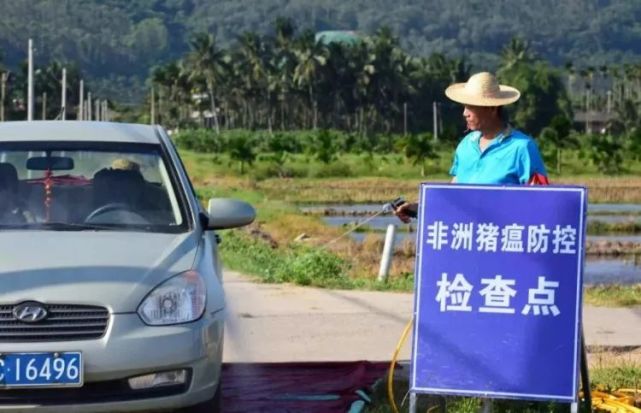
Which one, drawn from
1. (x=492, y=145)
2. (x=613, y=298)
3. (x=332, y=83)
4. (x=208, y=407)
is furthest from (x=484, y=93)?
(x=332, y=83)

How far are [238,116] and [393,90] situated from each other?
874 inches

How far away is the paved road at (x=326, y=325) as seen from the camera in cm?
1010

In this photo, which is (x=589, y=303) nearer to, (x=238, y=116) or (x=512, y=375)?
(x=512, y=375)

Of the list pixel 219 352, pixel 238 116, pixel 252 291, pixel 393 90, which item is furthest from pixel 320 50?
pixel 219 352

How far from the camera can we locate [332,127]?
5025 inches

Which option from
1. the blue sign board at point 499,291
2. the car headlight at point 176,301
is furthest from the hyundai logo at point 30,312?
the blue sign board at point 499,291

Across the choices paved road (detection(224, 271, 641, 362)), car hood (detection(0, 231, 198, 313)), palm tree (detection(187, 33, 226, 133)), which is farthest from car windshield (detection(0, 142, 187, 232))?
palm tree (detection(187, 33, 226, 133))

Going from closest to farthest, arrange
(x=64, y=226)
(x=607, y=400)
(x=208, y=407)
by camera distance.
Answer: (x=208, y=407) < (x=64, y=226) < (x=607, y=400)

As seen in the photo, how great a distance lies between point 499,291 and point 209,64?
120 meters

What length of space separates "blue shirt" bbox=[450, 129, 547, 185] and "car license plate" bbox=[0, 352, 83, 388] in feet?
7.48

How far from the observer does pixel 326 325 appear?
37.7ft

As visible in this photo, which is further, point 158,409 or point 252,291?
point 252,291

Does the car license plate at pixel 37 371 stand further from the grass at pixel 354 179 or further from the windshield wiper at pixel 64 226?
the grass at pixel 354 179

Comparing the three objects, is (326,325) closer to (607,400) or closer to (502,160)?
(607,400)
